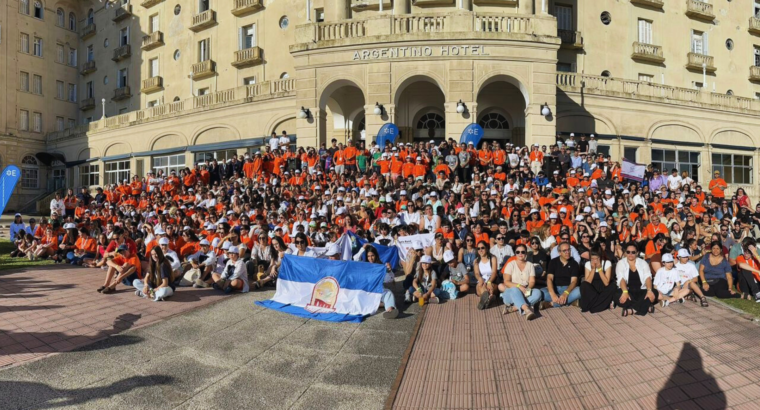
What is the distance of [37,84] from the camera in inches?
1788

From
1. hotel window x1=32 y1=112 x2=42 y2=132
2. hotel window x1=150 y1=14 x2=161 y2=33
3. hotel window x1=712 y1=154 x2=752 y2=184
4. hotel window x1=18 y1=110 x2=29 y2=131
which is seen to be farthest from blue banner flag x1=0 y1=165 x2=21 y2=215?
hotel window x1=32 y1=112 x2=42 y2=132

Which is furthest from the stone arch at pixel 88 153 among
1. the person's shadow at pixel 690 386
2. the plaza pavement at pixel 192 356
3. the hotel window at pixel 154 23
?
the person's shadow at pixel 690 386

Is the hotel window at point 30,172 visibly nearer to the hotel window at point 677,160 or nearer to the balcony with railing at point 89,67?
A: the balcony with railing at point 89,67

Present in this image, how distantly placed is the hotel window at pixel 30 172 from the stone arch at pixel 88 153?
6383 mm

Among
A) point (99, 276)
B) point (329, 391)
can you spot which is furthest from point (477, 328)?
point (99, 276)

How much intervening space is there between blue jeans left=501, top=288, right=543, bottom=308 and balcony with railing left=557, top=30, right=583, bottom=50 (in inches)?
972

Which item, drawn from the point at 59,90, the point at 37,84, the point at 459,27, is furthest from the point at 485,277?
the point at 59,90

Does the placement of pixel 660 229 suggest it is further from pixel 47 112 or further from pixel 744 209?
pixel 47 112

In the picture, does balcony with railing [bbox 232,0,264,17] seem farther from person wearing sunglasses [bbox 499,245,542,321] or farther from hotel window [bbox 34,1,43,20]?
person wearing sunglasses [bbox 499,245,542,321]

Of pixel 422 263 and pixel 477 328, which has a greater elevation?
pixel 422 263

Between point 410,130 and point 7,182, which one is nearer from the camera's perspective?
point 7,182

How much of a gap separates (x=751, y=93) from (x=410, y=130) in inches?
1091

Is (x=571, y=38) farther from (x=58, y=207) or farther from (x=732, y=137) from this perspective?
(x=58, y=207)

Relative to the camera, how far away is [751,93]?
34.9 meters
